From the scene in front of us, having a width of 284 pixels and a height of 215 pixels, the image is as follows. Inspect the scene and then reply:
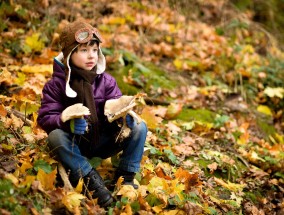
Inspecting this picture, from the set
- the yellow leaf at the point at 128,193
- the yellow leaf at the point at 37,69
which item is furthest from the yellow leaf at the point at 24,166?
the yellow leaf at the point at 37,69

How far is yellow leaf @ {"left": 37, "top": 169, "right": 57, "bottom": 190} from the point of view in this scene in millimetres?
2830

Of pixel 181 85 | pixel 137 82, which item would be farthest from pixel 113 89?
pixel 181 85

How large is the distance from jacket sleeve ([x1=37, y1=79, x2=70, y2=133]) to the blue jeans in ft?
0.21

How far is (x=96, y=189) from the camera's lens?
300 cm

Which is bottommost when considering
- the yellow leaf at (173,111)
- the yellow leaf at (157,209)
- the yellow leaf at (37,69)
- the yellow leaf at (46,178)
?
the yellow leaf at (173,111)

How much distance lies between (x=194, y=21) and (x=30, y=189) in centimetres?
700

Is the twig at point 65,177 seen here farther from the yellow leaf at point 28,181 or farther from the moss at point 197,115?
the moss at point 197,115

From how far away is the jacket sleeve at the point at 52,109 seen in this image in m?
2.98

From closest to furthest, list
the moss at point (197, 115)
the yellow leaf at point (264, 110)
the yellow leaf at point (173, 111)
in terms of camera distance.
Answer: the yellow leaf at point (173, 111) → the moss at point (197, 115) → the yellow leaf at point (264, 110)

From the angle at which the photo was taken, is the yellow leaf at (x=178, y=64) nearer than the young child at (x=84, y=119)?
No

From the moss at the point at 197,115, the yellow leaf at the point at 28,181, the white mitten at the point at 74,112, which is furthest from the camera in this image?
the moss at the point at 197,115

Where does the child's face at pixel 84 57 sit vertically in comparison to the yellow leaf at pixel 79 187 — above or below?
above

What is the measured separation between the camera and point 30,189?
2730 mm

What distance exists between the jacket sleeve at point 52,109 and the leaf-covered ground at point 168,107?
0.89 feet
